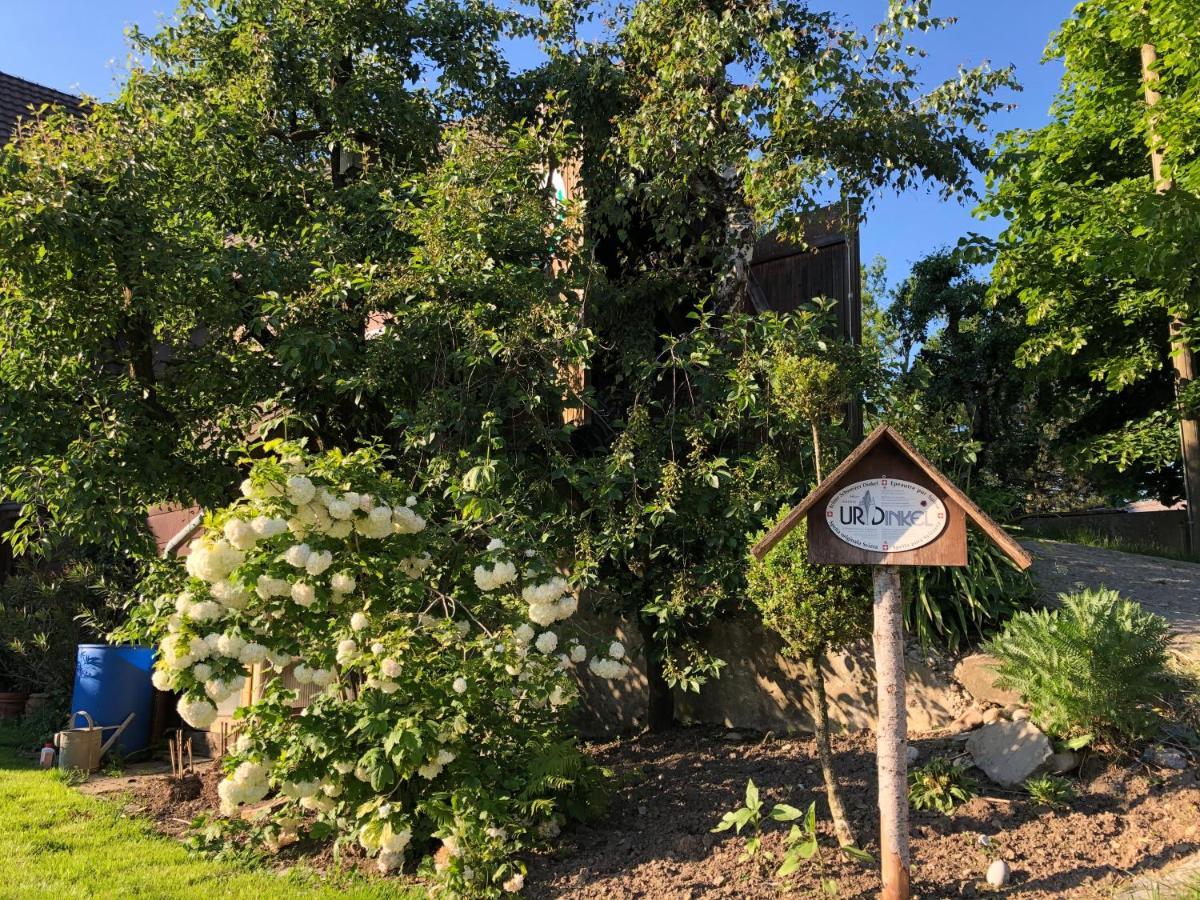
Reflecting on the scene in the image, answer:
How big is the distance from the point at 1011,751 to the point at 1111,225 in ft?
25.2

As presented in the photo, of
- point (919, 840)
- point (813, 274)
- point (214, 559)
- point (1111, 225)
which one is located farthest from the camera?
point (1111, 225)

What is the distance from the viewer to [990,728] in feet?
14.8

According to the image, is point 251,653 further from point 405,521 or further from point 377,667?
point 405,521

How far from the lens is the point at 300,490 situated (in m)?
4.01

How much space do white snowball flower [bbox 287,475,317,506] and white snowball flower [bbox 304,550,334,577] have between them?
0.25 metres

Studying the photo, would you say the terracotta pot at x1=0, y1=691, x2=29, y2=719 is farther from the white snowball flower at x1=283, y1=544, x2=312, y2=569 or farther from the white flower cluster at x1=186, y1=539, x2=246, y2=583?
the white snowball flower at x1=283, y1=544, x2=312, y2=569

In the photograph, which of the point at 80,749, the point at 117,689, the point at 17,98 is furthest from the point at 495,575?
the point at 17,98

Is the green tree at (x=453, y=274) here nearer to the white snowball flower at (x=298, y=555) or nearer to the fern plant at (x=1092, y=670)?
the white snowball flower at (x=298, y=555)

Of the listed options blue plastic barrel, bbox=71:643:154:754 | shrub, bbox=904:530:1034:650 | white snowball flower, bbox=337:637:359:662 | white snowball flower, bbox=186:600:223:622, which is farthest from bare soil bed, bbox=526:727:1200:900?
blue plastic barrel, bbox=71:643:154:754

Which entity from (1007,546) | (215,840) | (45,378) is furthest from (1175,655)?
(45,378)

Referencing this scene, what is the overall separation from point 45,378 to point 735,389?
4.34 metres

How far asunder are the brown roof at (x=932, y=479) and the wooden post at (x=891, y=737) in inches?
15.6

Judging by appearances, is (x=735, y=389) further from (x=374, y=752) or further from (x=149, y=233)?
(x=149, y=233)

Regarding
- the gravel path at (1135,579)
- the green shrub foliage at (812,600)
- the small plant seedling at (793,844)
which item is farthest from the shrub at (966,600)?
the small plant seedling at (793,844)
